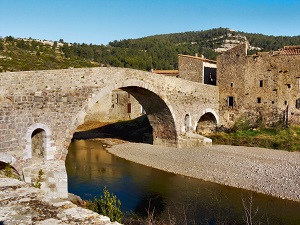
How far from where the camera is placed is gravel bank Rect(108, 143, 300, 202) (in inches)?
497

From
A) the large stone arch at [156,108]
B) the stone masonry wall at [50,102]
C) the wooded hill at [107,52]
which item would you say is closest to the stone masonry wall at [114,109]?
the wooded hill at [107,52]

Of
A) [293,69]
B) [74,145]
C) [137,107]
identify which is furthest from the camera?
[137,107]

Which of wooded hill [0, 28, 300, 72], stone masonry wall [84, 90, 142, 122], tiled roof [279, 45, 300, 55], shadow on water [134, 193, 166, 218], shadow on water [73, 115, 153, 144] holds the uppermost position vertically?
wooded hill [0, 28, 300, 72]

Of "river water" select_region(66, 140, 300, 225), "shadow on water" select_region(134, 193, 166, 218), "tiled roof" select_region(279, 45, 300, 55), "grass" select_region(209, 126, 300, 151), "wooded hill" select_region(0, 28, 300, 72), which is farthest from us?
"wooded hill" select_region(0, 28, 300, 72)

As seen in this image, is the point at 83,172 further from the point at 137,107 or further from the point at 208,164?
the point at 137,107

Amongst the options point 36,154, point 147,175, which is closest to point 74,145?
point 147,175

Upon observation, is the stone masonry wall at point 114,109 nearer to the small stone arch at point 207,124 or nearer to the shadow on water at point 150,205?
the small stone arch at point 207,124

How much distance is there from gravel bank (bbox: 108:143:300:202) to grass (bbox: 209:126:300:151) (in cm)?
93

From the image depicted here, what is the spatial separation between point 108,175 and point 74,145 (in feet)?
27.4

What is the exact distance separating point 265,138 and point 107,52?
43.8 meters

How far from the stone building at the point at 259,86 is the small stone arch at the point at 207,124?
0.61 metres

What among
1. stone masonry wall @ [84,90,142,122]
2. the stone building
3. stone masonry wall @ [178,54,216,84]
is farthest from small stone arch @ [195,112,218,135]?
stone masonry wall @ [84,90,142,122]

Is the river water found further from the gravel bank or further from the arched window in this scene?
the arched window

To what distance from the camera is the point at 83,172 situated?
15.3 metres
